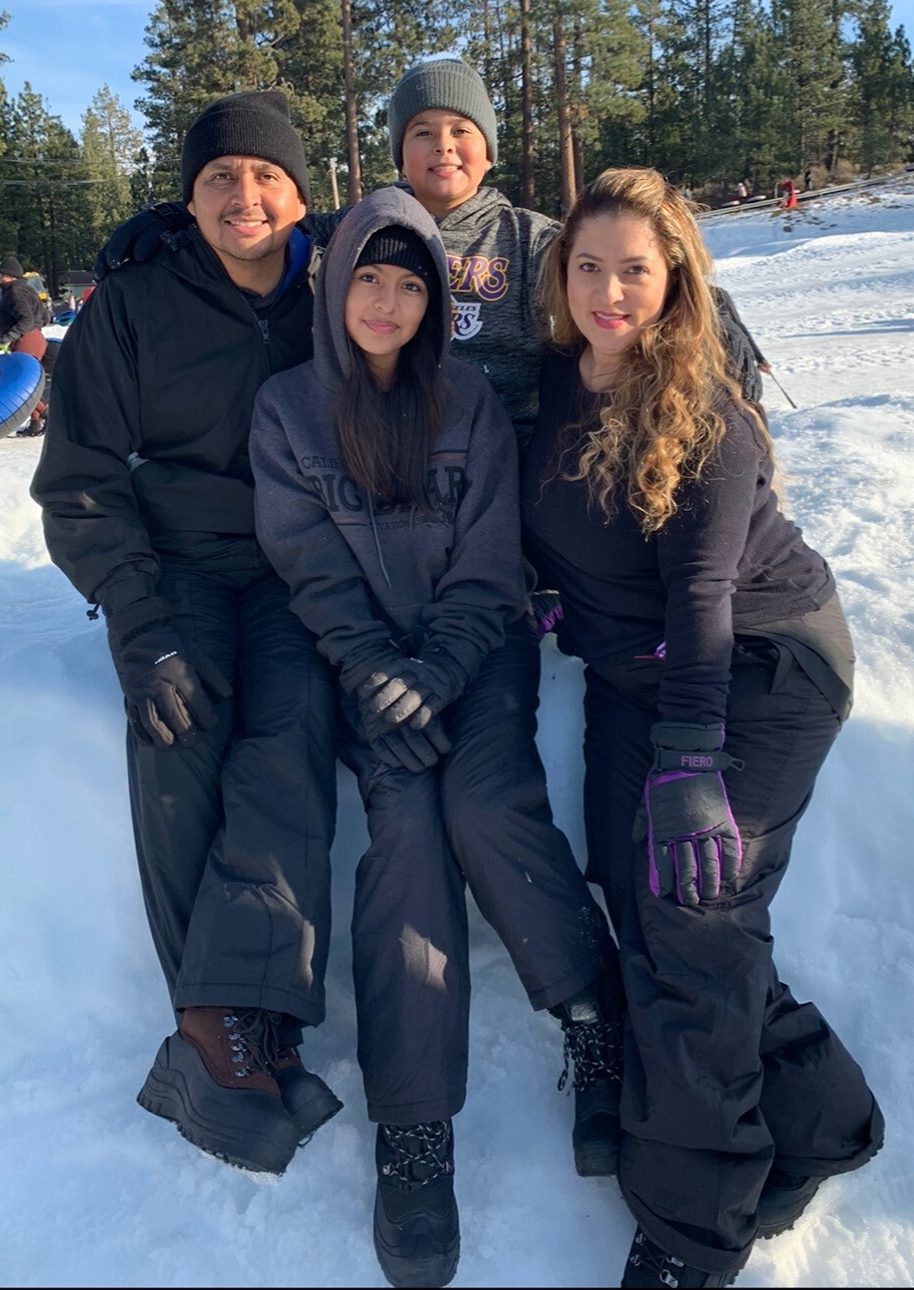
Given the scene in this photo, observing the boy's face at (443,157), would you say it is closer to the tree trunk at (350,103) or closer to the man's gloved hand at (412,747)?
the man's gloved hand at (412,747)

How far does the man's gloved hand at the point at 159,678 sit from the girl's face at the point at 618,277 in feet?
3.98

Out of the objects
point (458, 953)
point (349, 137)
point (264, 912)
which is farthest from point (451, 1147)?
point (349, 137)

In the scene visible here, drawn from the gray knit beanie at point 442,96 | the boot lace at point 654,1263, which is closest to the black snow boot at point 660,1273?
the boot lace at point 654,1263

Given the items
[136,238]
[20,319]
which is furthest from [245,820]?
[20,319]

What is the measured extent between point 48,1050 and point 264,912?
2.08ft

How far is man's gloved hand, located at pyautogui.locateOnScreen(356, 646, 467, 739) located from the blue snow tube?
7.83 meters

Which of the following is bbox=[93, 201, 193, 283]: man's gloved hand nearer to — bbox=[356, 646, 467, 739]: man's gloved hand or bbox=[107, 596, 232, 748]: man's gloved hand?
bbox=[107, 596, 232, 748]: man's gloved hand

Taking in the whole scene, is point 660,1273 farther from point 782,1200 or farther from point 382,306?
point 382,306

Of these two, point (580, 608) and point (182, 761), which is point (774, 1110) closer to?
point (580, 608)

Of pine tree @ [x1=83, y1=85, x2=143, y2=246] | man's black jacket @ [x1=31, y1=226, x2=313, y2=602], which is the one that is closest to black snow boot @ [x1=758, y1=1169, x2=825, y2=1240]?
man's black jacket @ [x1=31, y1=226, x2=313, y2=602]

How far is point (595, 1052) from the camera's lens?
196cm

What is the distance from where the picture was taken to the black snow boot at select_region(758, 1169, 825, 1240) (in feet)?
5.74

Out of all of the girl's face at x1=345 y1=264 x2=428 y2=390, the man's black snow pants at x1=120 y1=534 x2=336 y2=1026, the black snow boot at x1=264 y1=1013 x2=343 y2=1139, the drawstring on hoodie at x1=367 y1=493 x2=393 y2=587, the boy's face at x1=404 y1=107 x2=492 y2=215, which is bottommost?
A: the black snow boot at x1=264 y1=1013 x2=343 y2=1139

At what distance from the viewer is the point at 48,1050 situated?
210cm
